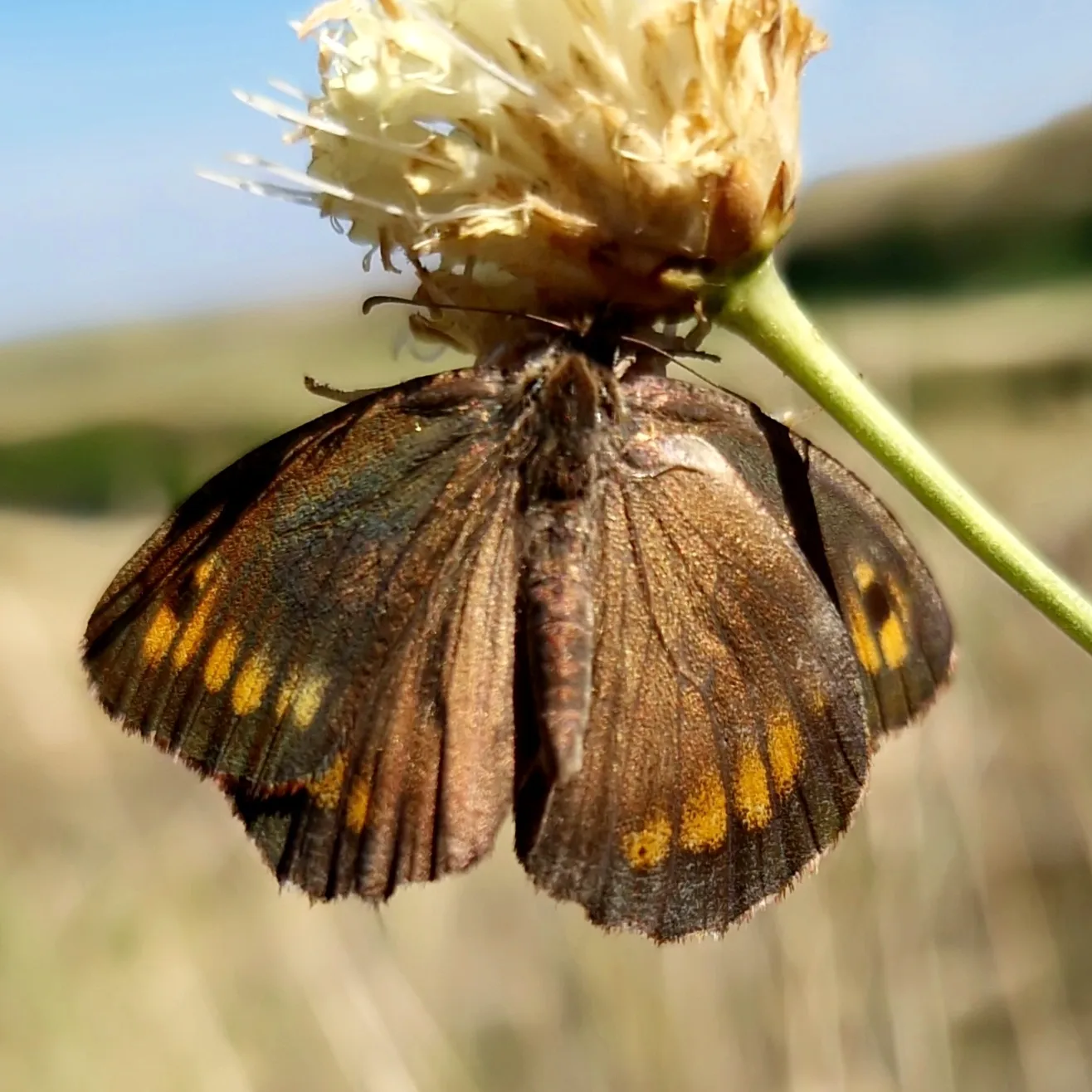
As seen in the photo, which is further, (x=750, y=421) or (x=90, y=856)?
(x=90, y=856)

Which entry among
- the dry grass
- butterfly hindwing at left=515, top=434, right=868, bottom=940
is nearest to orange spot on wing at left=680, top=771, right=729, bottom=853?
butterfly hindwing at left=515, top=434, right=868, bottom=940

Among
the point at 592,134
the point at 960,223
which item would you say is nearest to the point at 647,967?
the point at 592,134

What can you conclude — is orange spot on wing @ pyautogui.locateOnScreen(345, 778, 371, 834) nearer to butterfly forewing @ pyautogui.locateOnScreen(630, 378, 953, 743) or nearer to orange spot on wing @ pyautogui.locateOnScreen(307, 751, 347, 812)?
orange spot on wing @ pyautogui.locateOnScreen(307, 751, 347, 812)

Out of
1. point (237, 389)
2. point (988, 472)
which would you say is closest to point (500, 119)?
point (988, 472)

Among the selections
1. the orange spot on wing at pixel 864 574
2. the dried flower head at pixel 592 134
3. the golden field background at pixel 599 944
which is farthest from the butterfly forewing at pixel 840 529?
the golden field background at pixel 599 944

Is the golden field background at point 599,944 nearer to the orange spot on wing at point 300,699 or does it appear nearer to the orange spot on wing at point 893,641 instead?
the orange spot on wing at point 893,641

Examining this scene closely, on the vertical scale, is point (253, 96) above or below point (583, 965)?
above

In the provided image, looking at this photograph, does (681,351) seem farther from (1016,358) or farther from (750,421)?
(1016,358)

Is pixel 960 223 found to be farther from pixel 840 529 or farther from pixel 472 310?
pixel 472 310
